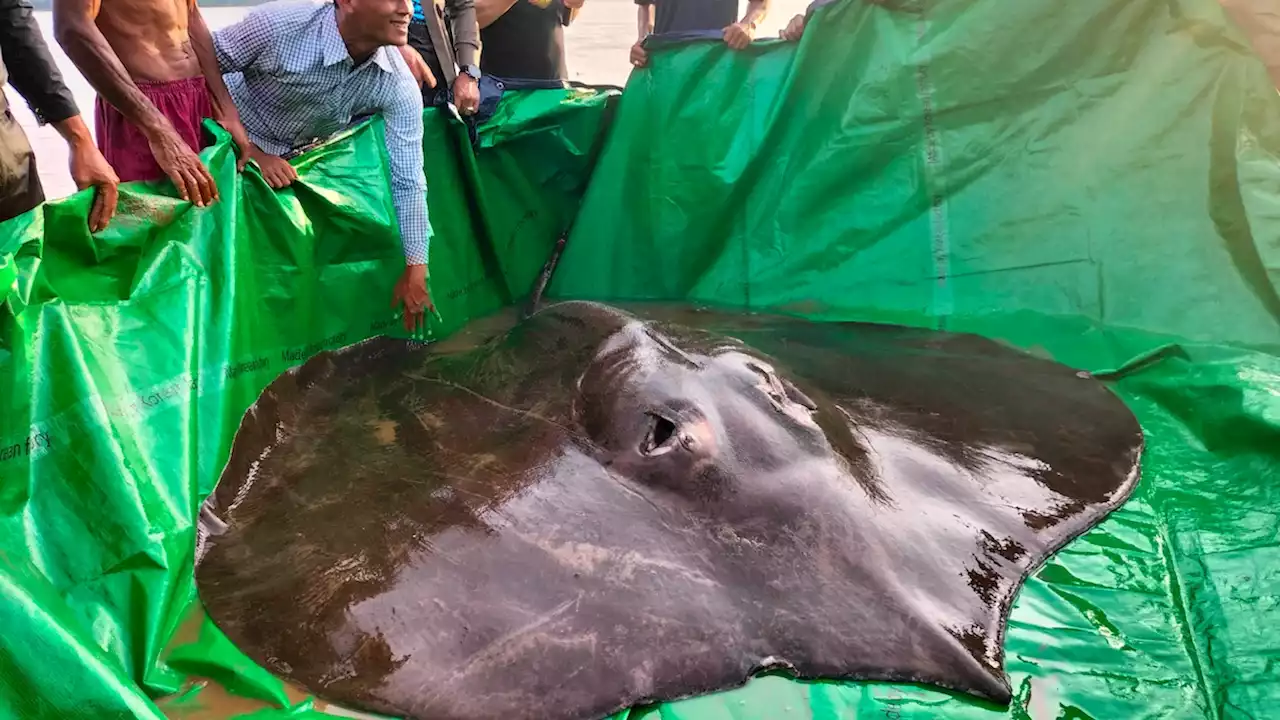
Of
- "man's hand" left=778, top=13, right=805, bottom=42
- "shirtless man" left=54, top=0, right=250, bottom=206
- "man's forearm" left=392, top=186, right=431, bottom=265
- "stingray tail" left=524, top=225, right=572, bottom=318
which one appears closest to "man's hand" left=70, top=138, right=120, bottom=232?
"shirtless man" left=54, top=0, right=250, bottom=206

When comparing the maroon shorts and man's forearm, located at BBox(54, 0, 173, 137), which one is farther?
the maroon shorts

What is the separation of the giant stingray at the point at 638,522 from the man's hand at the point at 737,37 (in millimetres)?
1952

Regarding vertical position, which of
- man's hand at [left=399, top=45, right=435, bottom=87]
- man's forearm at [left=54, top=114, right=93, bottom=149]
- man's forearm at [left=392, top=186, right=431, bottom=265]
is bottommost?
man's forearm at [left=392, top=186, right=431, bottom=265]

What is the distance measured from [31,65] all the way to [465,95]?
185 cm

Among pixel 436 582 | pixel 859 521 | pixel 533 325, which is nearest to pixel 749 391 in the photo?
pixel 859 521

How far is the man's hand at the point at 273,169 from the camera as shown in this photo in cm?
315

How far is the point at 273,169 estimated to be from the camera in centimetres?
316

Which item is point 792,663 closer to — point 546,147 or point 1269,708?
point 1269,708

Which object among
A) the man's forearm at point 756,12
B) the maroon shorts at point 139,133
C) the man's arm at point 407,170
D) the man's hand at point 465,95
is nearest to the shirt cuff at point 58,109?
the maroon shorts at point 139,133

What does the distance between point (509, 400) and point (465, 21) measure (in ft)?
8.41

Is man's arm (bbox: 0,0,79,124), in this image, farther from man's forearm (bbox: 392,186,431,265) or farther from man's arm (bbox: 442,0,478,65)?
man's arm (bbox: 442,0,478,65)

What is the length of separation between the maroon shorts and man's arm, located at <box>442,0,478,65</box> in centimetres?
143

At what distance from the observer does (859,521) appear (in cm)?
204

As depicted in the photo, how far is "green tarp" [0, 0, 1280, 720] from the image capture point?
208 cm
